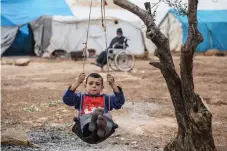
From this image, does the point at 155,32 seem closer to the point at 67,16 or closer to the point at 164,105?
the point at 164,105

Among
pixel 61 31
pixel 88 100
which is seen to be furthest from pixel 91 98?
pixel 61 31

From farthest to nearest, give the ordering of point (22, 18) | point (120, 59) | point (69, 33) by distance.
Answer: point (22, 18) → point (69, 33) → point (120, 59)

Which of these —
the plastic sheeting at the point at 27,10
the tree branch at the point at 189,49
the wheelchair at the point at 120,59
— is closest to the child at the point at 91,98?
the tree branch at the point at 189,49

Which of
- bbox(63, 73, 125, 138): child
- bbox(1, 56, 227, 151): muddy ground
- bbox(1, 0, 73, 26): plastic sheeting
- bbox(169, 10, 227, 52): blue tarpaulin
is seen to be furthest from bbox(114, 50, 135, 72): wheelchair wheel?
bbox(63, 73, 125, 138): child

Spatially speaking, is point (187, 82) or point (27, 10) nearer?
point (187, 82)

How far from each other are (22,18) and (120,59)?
27.7 feet

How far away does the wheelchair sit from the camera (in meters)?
14.8

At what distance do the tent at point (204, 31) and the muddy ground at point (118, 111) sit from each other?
9.46 metres

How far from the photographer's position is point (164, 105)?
29.7 feet

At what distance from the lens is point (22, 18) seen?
2162 centimetres

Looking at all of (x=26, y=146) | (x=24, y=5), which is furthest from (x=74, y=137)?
(x=24, y=5)

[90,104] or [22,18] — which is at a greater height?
[22,18]

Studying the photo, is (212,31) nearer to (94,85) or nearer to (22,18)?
(22,18)

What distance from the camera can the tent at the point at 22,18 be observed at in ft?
68.9
